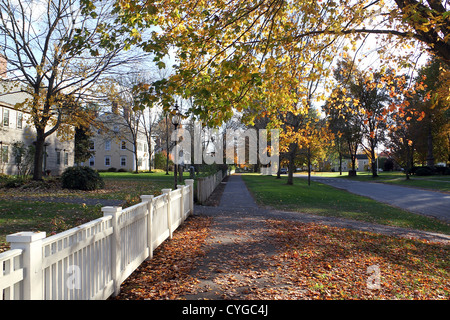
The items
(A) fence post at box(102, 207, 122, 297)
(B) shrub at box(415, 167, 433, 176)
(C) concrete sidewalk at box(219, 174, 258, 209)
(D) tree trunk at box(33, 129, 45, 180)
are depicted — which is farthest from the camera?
(B) shrub at box(415, 167, 433, 176)

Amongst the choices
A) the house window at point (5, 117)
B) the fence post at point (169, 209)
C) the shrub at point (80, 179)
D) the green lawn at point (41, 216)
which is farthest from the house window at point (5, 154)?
the fence post at point (169, 209)

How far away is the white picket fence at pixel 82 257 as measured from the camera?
2441 millimetres

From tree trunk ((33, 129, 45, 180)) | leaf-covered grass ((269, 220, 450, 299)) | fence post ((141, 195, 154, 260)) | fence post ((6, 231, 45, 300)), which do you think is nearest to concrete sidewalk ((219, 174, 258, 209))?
leaf-covered grass ((269, 220, 450, 299))

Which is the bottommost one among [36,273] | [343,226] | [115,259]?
[343,226]

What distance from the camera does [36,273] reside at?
2.55 m

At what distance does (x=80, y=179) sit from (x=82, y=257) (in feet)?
53.3

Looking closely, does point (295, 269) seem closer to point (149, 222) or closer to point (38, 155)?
point (149, 222)

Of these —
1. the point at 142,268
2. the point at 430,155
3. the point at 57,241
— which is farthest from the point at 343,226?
the point at 430,155

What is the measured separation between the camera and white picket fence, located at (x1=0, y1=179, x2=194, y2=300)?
2441mm

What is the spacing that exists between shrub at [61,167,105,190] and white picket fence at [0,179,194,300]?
13.5m

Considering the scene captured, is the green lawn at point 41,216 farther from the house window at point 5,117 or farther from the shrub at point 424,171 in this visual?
the shrub at point 424,171

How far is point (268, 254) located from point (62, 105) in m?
15.8

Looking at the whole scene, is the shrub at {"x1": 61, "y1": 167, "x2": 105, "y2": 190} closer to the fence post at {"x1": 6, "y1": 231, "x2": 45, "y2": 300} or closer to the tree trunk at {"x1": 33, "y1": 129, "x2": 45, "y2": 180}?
the tree trunk at {"x1": 33, "y1": 129, "x2": 45, "y2": 180}
